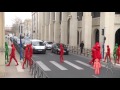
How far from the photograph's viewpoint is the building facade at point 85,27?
3684 cm

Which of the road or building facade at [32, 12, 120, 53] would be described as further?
building facade at [32, 12, 120, 53]

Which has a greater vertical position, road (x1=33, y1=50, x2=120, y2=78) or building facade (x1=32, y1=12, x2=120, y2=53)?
building facade (x1=32, y1=12, x2=120, y2=53)

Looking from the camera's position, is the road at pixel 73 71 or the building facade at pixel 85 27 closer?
the road at pixel 73 71

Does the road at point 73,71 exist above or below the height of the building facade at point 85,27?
below

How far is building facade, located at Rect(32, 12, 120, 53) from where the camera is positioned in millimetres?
36844

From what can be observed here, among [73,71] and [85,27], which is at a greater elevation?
[85,27]

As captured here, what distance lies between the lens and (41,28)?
275 feet

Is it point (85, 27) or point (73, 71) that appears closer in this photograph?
point (73, 71)

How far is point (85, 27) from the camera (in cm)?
4438
